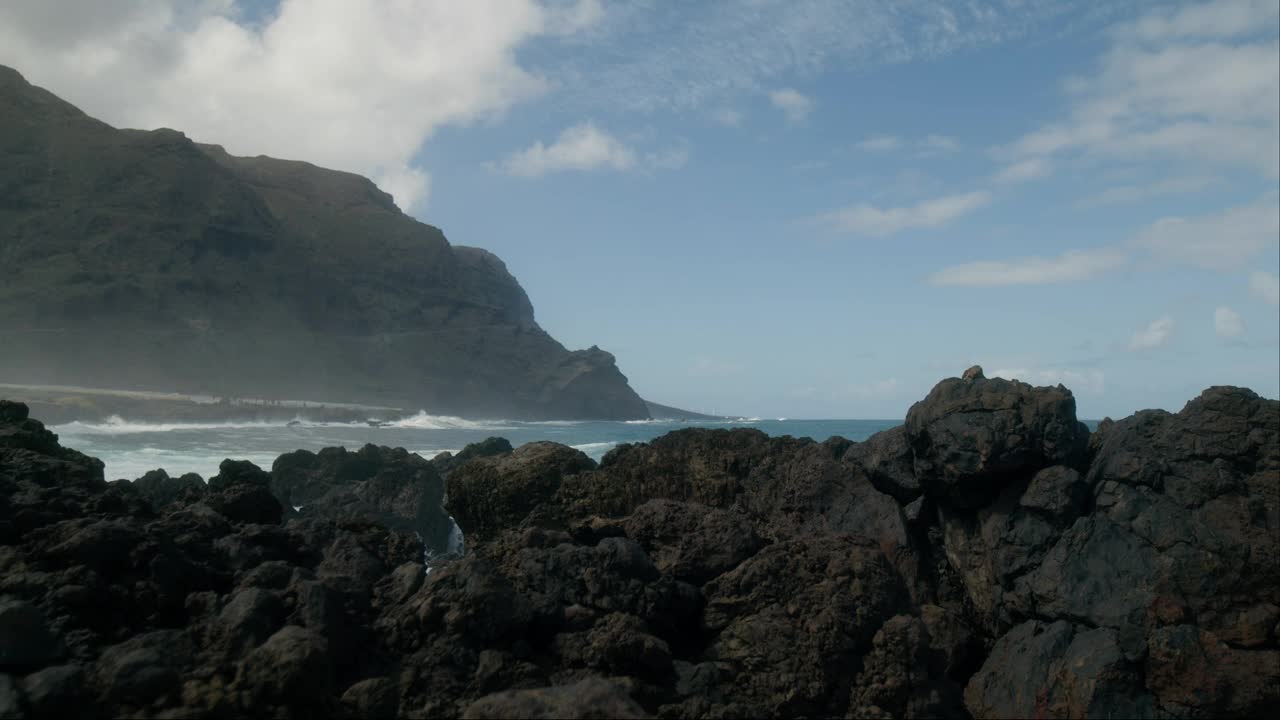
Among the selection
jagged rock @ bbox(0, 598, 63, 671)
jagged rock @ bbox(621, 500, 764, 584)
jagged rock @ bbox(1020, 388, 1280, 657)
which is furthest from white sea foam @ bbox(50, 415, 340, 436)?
jagged rock @ bbox(1020, 388, 1280, 657)

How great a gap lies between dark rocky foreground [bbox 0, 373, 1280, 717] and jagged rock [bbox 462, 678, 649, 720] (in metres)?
0.01

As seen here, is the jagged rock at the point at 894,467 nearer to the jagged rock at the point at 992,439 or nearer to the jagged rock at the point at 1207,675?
the jagged rock at the point at 992,439

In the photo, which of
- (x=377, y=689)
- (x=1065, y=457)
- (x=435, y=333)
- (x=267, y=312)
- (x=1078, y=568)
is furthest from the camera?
(x=435, y=333)

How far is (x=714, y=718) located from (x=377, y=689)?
1300 mm

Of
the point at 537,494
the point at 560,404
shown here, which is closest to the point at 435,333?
the point at 560,404

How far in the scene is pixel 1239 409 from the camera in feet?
15.6

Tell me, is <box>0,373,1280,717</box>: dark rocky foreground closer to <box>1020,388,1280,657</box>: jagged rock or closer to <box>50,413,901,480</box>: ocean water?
<box>1020,388,1280,657</box>: jagged rock

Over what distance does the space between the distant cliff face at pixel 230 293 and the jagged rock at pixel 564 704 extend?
77095 mm

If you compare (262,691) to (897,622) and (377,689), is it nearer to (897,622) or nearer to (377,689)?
(377,689)

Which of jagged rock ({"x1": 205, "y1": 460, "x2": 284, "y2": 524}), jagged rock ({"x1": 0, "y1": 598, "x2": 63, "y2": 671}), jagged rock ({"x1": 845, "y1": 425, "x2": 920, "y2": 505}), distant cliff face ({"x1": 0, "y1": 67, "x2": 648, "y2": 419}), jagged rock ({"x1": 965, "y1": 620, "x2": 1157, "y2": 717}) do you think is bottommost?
jagged rock ({"x1": 965, "y1": 620, "x2": 1157, "y2": 717})

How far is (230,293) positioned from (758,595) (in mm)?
89400

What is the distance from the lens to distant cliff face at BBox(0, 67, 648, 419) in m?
75.1

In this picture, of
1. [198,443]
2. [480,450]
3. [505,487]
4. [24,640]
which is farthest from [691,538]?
[198,443]

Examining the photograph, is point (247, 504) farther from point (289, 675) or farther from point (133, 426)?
point (133, 426)
